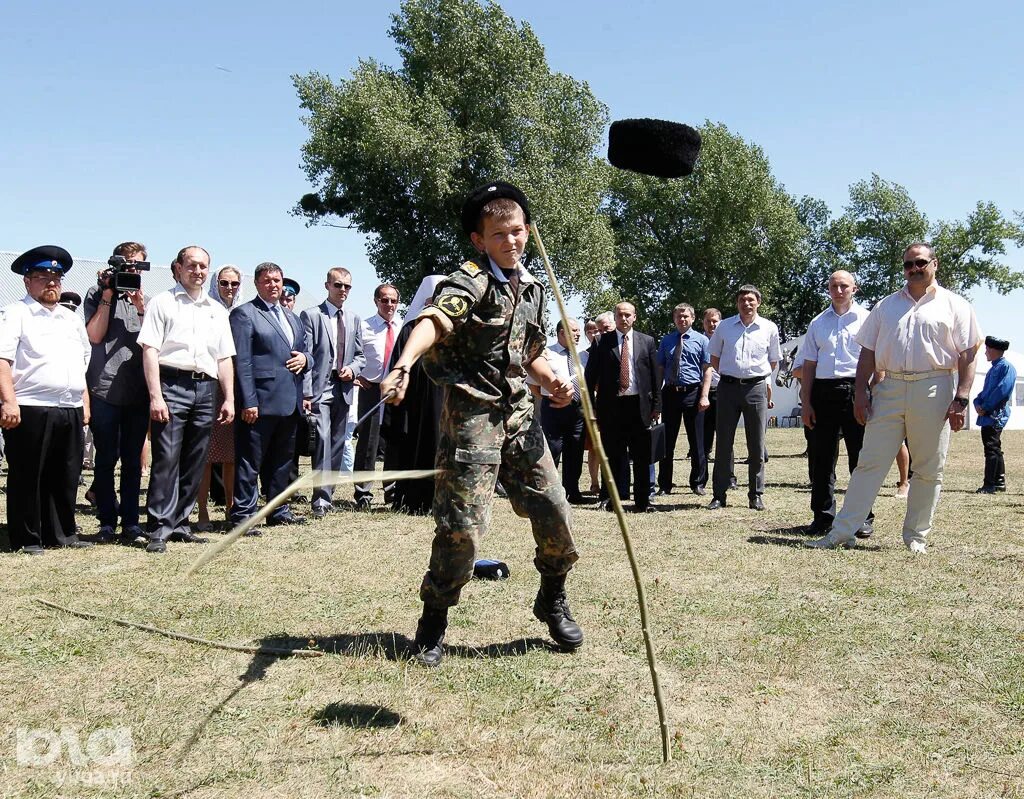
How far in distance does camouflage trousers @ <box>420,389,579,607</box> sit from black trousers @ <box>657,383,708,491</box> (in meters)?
7.81

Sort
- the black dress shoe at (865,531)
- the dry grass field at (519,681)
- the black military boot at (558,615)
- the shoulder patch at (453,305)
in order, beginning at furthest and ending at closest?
the black dress shoe at (865,531) < the black military boot at (558,615) < the shoulder patch at (453,305) < the dry grass field at (519,681)

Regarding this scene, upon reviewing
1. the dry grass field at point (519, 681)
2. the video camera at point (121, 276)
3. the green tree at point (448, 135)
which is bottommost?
the dry grass field at point (519, 681)

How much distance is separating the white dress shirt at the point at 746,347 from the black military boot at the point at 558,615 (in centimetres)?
623

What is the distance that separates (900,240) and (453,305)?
6267cm

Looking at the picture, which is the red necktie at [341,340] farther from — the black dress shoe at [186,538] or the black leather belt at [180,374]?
the black dress shoe at [186,538]

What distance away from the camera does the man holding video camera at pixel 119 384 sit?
7.88m

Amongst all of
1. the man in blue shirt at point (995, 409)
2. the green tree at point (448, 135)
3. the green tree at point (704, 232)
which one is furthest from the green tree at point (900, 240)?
the man in blue shirt at point (995, 409)

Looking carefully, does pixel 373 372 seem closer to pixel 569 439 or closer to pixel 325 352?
pixel 325 352

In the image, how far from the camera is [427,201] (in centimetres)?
3488

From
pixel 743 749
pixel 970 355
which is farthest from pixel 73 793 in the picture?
pixel 970 355

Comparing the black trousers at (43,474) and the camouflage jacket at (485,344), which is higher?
the camouflage jacket at (485,344)

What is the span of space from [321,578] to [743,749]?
145 inches

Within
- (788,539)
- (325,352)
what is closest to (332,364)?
(325,352)

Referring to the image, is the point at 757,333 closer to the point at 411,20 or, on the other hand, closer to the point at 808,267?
the point at 411,20
